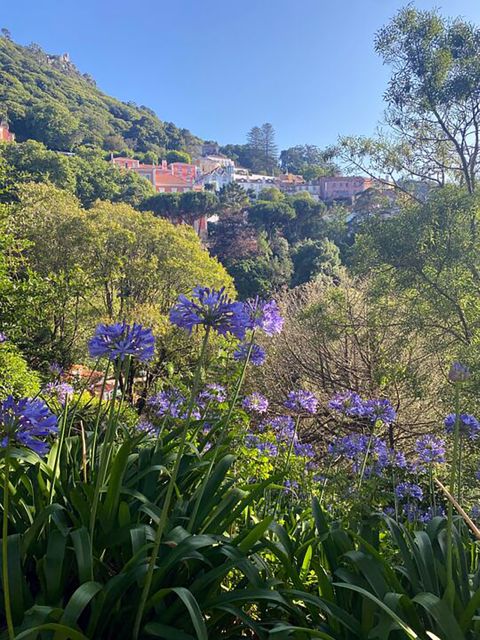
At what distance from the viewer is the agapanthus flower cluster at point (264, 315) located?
1528mm

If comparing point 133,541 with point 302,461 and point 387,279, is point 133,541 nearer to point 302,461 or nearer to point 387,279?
point 302,461

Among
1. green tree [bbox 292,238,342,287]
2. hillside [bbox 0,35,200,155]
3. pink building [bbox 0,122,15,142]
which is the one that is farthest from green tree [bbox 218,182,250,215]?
pink building [bbox 0,122,15,142]

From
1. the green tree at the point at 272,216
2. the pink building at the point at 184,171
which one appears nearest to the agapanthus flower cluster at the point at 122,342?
the green tree at the point at 272,216

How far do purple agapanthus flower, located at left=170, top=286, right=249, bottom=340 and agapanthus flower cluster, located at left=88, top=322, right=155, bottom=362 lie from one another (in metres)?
0.10

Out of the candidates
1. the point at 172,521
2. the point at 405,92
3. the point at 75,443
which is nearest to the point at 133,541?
the point at 172,521

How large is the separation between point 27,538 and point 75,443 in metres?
0.77

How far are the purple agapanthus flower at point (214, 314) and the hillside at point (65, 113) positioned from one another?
4955 cm

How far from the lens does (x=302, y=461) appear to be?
8.40 ft

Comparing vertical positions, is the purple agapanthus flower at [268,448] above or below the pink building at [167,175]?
below

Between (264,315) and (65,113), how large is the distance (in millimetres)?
53425

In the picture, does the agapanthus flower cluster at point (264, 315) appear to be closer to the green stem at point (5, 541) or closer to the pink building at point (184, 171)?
the green stem at point (5, 541)

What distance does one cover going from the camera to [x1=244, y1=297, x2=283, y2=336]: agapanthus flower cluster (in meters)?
1.53

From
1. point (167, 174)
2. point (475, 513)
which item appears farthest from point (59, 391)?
point (167, 174)

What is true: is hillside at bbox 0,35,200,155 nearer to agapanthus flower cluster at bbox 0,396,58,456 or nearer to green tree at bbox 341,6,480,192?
green tree at bbox 341,6,480,192
